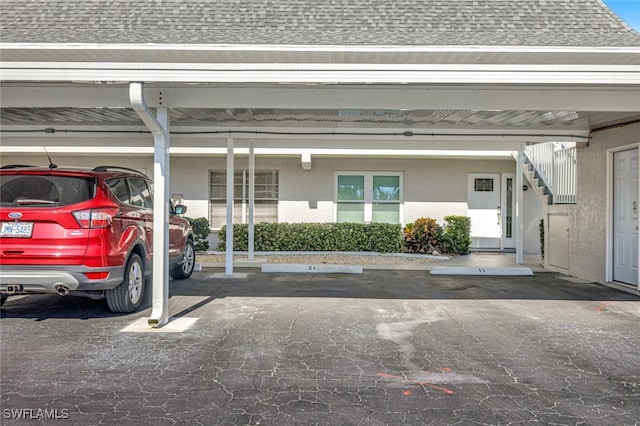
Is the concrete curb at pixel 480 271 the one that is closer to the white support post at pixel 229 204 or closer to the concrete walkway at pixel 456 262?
the concrete walkway at pixel 456 262

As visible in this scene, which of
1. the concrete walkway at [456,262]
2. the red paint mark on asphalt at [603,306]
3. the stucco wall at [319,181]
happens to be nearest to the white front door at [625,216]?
the red paint mark on asphalt at [603,306]

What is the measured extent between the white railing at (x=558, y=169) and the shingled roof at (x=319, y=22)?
178 inches

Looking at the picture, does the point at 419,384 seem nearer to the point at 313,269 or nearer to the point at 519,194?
the point at 313,269

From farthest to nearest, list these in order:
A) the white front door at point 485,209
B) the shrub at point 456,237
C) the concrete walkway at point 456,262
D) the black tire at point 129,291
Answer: the white front door at point 485,209
the shrub at point 456,237
the concrete walkway at point 456,262
the black tire at point 129,291

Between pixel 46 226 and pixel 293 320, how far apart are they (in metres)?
3.06

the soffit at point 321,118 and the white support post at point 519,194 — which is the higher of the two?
the soffit at point 321,118

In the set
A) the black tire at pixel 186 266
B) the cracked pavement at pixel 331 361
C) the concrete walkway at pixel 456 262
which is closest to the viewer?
the cracked pavement at pixel 331 361

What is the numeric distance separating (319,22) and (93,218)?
3.69 m

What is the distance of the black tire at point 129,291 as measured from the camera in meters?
5.82

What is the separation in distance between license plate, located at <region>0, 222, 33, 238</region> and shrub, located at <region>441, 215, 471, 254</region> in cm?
1004

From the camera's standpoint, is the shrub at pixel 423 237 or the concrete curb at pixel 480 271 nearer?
the concrete curb at pixel 480 271

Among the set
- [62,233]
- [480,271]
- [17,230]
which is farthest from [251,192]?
[17,230]

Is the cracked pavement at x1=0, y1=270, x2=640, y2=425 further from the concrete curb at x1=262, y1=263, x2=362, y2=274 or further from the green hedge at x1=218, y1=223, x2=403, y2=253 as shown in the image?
the green hedge at x1=218, y1=223, x2=403, y2=253

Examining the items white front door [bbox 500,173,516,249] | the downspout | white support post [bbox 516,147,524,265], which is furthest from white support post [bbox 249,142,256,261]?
white front door [bbox 500,173,516,249]
